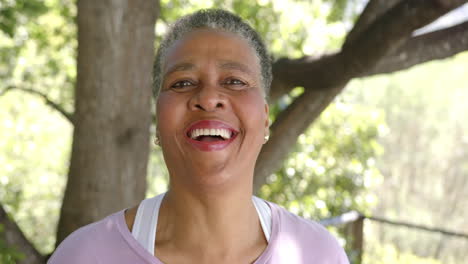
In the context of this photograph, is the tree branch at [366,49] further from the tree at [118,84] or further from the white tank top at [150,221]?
the white tank top at [150,221]

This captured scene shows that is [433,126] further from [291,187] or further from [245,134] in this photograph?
[245,134]

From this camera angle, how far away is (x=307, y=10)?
6906 mm

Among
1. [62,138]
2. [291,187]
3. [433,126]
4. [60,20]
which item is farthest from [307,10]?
[433,126]

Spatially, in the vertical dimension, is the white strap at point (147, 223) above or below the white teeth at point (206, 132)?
below

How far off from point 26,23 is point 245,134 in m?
5.95

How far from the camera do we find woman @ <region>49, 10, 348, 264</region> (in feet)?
4.45

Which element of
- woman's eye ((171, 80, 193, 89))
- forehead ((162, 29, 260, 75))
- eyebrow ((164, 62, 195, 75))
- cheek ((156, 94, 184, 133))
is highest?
forehead ((162, 29, 260, 75))

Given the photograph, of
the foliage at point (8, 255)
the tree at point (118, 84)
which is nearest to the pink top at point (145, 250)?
the foliage at point (8, 255)

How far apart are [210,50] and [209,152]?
0.78ft

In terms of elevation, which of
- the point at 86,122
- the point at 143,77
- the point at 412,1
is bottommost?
the point at 86,122

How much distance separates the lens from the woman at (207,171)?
4.45ft

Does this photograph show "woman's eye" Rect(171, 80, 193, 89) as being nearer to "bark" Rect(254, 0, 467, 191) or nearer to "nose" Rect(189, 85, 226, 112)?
"nose" Rect(189, 85, 226, 112)

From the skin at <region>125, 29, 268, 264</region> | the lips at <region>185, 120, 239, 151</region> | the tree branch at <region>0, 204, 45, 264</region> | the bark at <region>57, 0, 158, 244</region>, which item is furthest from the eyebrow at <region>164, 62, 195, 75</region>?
the bark at <region>57, 0, 158, 244</region>

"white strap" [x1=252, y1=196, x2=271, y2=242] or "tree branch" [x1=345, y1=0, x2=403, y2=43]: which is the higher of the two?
"tree branch" [x1=345, y1=0, x2=403, y2=43]
